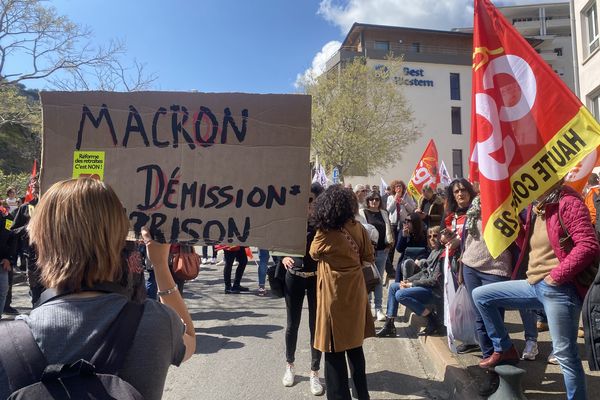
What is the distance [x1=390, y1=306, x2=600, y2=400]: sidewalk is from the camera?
Answer: 3.59 meters

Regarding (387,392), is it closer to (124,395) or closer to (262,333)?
(262,333)

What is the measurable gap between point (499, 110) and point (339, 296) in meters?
1.85

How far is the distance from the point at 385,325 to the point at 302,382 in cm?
181

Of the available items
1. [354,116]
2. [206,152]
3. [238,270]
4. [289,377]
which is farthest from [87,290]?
[354,116]

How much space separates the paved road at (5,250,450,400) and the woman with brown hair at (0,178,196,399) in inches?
115

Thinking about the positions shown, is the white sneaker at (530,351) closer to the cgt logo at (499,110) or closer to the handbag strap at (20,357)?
the cgt logo at (499,110)

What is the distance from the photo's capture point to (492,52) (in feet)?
11.2

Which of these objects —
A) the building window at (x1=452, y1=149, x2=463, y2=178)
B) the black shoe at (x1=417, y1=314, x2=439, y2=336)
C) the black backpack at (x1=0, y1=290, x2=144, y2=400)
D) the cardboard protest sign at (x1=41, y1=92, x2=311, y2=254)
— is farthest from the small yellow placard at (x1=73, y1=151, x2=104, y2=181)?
the building window at (x1=452, y1=149, x2=463, y2=178)

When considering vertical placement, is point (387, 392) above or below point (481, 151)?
below

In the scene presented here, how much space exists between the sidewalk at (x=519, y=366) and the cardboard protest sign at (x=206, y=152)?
2234 millimetres

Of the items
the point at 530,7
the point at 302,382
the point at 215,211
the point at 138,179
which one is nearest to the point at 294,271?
the point at 302,382

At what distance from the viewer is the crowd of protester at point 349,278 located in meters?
1.38

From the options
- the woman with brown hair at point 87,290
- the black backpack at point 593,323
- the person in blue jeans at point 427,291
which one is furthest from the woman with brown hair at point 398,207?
the woman with brown hair at point 87,290

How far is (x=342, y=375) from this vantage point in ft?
11.3
